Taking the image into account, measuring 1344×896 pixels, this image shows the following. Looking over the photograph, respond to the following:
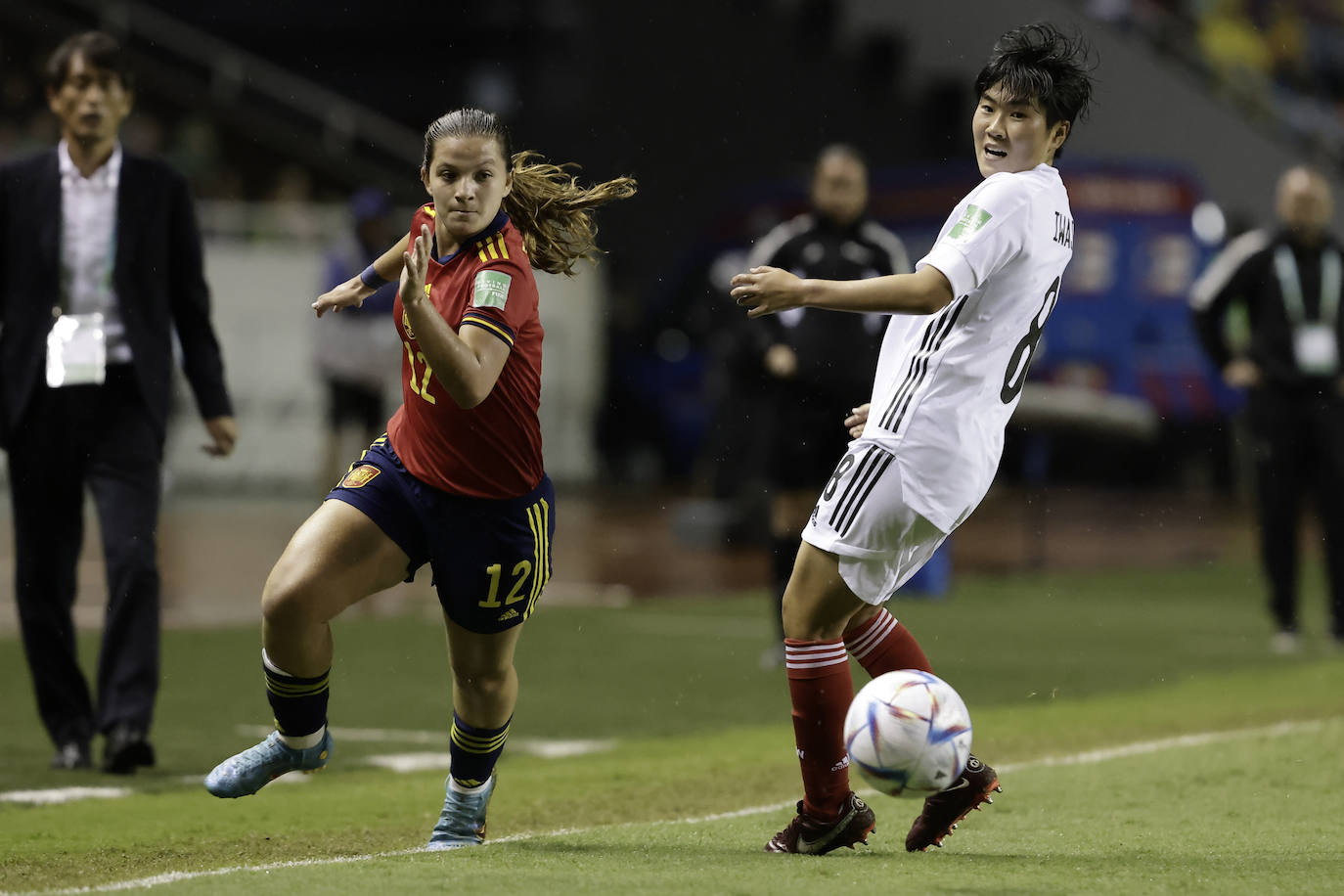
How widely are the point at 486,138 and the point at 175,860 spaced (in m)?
2.06

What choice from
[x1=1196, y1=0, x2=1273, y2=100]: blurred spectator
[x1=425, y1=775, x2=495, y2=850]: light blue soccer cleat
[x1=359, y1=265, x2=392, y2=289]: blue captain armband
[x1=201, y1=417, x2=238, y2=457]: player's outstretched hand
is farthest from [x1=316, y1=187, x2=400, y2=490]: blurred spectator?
[x1=1196, y1=0, x2=1273, y2=100]: blurred spectator

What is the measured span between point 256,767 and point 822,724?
1.51 meters

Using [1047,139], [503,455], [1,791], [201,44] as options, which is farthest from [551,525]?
[201,44]

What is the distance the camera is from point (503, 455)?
5078 millimetres

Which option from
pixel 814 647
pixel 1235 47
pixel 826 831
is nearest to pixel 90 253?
pixel 814 647

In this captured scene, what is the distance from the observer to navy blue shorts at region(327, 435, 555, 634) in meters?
5.03

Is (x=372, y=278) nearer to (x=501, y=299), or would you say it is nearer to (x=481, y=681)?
(x=501, y=299)

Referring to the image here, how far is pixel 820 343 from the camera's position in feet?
30.3

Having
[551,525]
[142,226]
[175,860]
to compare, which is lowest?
[175,860]

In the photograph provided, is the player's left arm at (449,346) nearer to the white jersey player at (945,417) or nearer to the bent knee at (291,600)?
the bent knee at (291,600)

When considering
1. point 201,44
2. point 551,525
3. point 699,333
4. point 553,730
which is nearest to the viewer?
point 551,525

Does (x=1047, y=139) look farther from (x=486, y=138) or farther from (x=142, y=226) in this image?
(x=142, y=226)

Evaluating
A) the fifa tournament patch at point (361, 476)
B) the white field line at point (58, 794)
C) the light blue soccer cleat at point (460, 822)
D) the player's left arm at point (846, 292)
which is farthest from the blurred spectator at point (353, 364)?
the player's left arm at point (846, 292)

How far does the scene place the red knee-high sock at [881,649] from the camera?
5.24 m
